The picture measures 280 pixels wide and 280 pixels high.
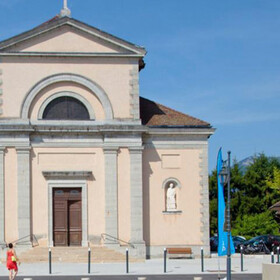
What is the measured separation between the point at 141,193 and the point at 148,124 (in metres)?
3.69

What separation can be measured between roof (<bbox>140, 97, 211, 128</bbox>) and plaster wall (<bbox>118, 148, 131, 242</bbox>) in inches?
93.7

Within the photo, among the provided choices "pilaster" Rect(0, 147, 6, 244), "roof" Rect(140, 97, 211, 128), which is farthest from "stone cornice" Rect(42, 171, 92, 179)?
"roof" Rect(140, 97, 211, 128)

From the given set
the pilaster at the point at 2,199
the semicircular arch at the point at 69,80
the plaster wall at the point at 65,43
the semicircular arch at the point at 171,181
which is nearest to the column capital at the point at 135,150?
the semicircular arch at the point at 69,80

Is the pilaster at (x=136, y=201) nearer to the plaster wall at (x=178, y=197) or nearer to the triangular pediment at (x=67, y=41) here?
the plaster wall at (x=178, y=197)

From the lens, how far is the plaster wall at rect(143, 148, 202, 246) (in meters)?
42.8

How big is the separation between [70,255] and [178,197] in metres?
6.60

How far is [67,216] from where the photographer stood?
4241cm

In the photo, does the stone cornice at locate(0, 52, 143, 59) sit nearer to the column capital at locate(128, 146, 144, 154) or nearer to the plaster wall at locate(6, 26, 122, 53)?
the plaster wall at locate(6, 26, 122, 53)

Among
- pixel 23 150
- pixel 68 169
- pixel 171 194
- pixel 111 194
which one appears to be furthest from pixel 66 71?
pixel 171 194

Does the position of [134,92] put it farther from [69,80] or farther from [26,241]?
[26,241]

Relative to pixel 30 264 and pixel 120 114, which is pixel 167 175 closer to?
pixel 120 114

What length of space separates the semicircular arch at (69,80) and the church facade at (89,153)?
0.17ft

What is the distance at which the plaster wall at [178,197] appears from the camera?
140 ft

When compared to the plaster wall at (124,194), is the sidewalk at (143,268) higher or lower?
lower
